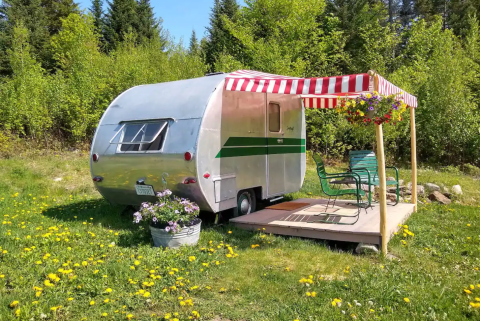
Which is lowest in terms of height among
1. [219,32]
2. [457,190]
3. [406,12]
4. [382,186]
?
[457,190]

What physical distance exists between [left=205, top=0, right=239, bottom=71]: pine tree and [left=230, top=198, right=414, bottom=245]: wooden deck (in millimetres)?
17444

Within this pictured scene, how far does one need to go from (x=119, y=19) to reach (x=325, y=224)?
90.4 ft

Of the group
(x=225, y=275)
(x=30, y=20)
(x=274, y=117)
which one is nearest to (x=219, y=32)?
(x=30, y=20)

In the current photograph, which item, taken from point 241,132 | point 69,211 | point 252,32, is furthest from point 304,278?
point 252,32

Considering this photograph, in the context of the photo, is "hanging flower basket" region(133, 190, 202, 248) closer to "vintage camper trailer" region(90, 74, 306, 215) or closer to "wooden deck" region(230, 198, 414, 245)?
"vintage camper trailer" region(90, 74, 306, 215)

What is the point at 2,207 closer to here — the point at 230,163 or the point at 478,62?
the point at 230,163

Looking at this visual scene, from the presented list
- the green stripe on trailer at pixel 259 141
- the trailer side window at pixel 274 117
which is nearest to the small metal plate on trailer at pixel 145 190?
the green stripe on trailer at pixel 259 141

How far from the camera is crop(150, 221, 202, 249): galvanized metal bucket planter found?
507 centimetres

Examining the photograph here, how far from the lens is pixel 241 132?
21.6ft

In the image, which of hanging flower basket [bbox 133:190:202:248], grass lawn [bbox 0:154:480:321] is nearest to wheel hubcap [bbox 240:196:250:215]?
grass lawn [bbox 0:154:480:321]

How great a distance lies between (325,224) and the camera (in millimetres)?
5855

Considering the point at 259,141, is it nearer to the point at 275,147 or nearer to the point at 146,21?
the point at 275,147

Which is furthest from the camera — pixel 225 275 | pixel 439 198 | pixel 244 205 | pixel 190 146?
pixel 439 198

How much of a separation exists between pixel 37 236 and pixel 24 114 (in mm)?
10614
